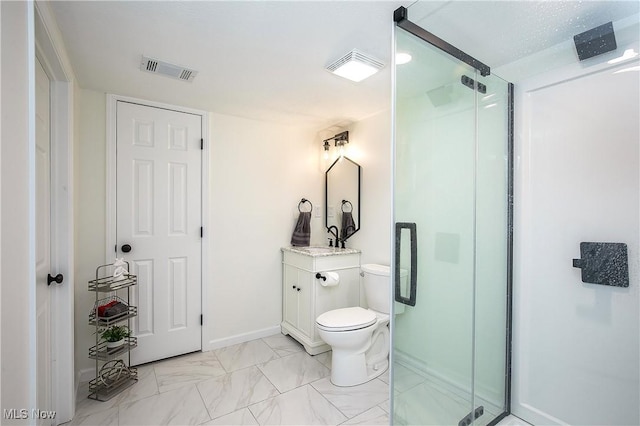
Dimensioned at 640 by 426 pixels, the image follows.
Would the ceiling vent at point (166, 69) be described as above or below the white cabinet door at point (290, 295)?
above

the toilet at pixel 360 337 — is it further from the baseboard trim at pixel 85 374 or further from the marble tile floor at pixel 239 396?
the baseboard trim at pixel 85 374

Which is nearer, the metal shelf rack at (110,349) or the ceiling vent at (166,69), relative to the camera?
the ceiling vent at (166,69)

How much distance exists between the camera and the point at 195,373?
A: 2.37 m

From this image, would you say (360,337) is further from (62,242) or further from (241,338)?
(62,242)

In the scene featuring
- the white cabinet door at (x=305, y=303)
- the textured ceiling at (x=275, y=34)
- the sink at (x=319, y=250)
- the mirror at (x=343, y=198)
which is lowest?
the white cabinet door at (x=305, y=303)

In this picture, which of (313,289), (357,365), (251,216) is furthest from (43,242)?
(357,365)

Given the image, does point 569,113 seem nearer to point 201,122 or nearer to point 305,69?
point 305,69

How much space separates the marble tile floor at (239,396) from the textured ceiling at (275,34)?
214 cm

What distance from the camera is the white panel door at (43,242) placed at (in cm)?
149

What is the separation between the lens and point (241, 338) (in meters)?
A: 2.92

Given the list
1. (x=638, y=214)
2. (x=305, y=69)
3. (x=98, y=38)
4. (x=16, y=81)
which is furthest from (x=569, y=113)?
(x=98, y=38)

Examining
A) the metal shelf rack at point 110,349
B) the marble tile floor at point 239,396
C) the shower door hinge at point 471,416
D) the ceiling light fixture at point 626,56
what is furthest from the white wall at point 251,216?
the ceiling light fixture at point 626,56

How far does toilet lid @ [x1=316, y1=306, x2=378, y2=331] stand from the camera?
7.08 ft

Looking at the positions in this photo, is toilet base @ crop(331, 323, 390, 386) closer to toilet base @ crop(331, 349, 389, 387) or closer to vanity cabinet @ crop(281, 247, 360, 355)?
toilet base @ crop(331, 349, 389, 387)
